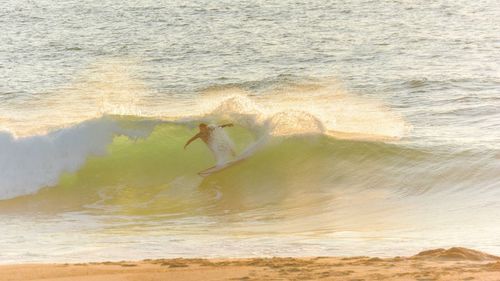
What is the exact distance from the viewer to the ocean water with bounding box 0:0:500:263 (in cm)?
1152

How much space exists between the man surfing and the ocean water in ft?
0.53

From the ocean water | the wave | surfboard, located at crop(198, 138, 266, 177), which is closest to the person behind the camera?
the ocean water

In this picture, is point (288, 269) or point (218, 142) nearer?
point (288, 269)

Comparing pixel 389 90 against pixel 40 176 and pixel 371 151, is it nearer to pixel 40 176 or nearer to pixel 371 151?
pixel 371 151

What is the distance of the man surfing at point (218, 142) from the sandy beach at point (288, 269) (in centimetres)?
624

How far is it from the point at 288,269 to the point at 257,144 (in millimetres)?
7275

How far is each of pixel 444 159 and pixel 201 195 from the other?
3.63 m

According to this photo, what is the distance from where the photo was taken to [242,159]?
1568cm

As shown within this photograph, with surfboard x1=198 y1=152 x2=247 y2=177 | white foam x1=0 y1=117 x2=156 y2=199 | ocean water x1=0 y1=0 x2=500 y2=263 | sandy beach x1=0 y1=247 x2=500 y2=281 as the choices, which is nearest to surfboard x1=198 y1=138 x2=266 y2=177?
surfboard x1=198 y1=152 x2=247 y2=177

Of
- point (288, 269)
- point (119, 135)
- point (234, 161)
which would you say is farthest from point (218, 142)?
point (288, 269)

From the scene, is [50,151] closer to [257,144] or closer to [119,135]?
[119,135]

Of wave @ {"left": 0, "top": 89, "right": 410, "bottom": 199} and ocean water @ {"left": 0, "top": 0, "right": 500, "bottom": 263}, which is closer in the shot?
ocean water @ {"left": 0, "top": 0, "right": 500, "bottom": 263}

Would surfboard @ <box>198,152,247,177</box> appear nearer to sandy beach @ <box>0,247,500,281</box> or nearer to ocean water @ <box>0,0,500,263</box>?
ocean water @ <box>0,0,500,263</box>

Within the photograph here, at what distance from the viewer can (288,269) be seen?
882 cm
